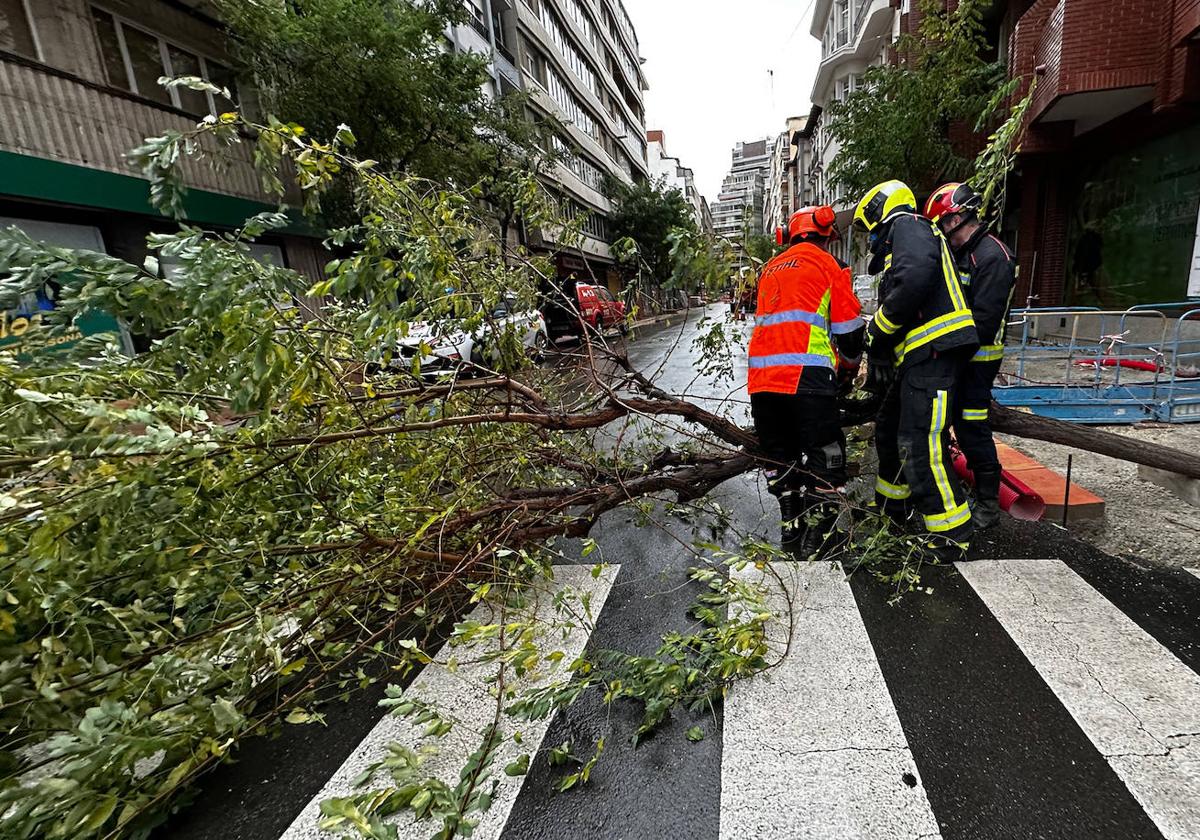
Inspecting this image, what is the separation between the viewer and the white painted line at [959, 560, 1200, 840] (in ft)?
5.22

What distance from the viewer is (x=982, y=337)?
3.33m

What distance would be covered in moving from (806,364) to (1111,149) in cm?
1162

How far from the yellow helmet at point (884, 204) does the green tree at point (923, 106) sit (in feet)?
25.0

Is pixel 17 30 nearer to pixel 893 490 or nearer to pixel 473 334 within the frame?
pixel 473 334

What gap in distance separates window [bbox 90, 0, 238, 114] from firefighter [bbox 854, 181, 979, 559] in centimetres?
1133

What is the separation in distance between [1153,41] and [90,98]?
54.9ft

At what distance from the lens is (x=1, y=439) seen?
174 centimetres

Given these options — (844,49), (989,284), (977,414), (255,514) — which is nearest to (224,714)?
(255,514)

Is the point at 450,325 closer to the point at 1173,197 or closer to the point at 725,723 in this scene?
the point at 725,723

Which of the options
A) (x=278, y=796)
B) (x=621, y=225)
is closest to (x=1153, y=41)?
(x=278, y=796)

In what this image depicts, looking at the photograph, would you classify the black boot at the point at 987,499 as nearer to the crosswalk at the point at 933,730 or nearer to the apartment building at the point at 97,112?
the crosswalk at the point at 933,730

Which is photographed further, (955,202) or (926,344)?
(955,202)

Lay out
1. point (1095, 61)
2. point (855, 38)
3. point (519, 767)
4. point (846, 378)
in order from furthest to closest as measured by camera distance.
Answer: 1. point (855, 38)
2. point (1095, 61)
3. point (846, 378)
4. point (519, 767)

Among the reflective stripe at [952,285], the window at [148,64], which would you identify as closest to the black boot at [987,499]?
the reflective stripe at [952,285]
